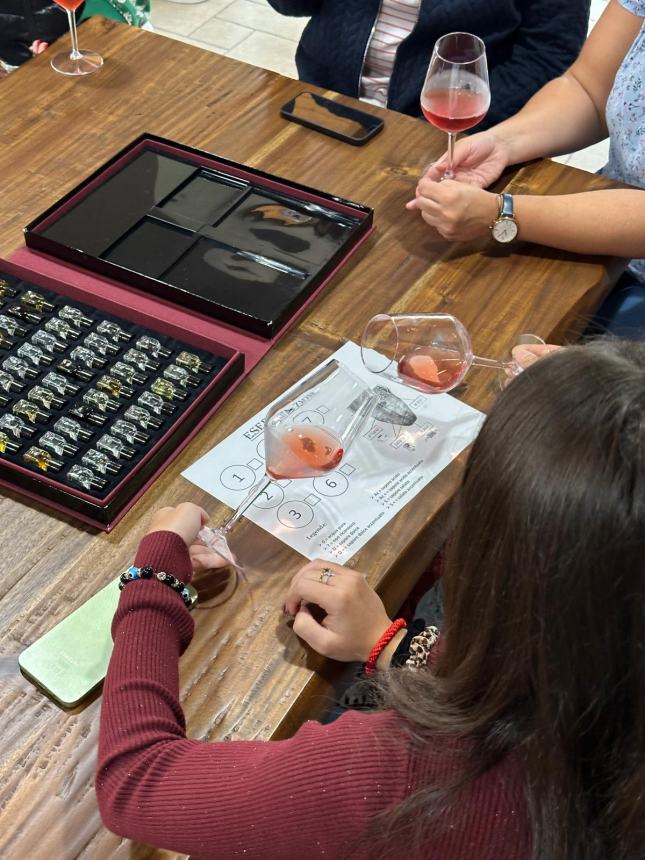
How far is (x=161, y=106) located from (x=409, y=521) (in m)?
0.91

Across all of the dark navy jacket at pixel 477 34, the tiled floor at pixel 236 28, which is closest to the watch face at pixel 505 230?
the dark navy jacket at pixel 477 34

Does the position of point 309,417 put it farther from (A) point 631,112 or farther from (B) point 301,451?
(A) point 631,112

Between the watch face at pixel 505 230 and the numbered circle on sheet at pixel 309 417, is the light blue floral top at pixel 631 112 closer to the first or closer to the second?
the watch face at pixel 505 230

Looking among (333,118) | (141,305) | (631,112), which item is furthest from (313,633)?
(631,112)

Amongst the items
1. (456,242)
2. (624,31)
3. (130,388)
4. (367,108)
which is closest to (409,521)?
Answer: (130,388)

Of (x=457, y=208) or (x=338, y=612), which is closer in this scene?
(x=338, y=612)

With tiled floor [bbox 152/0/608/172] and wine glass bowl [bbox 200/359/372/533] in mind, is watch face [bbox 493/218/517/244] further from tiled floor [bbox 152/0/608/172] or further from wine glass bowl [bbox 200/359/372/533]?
tiled floor [bbox 152/0/608/172]

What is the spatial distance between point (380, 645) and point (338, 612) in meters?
0.07

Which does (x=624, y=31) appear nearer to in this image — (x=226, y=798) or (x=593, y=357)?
(x=593, y=357)

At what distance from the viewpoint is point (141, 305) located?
1276mm

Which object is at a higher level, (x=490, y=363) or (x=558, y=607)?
(x=558, y=607)

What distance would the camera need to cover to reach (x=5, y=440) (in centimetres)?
106

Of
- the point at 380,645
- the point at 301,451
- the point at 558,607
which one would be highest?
the point at 558,607

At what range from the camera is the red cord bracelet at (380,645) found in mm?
972
